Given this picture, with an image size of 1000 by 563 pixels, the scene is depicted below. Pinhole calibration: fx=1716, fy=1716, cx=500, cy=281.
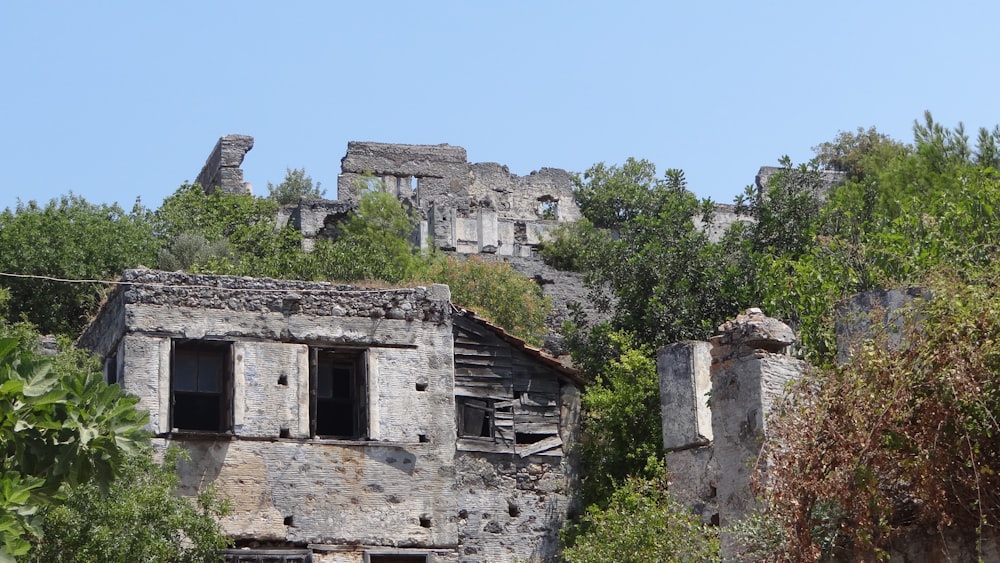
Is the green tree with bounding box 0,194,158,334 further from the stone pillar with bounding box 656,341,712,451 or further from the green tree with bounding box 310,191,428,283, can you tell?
the stone pillar with bounding box 656,341,712,451

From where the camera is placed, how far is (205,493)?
18.0 meters

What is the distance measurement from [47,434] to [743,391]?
4783 millimetres

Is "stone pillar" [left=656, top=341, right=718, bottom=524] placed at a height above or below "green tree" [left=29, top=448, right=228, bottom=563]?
above

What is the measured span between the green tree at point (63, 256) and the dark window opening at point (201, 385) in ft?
25.7

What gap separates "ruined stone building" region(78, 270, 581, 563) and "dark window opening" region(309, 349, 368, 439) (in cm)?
2

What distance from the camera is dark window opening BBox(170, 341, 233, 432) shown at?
19484 mm

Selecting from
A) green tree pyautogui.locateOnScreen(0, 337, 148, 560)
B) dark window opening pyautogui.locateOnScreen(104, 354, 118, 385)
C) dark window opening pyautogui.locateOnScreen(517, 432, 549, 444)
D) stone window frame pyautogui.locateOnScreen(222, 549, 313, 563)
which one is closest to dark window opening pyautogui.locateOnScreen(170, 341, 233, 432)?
dark window opening pyautogui.locateOnScreen(104, 354, 118, 385)

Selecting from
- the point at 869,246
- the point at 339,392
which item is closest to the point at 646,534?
the point at 339,392

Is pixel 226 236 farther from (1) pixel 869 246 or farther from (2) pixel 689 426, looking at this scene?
(2) pixel 689 426

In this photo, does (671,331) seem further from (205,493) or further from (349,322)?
(205,493)

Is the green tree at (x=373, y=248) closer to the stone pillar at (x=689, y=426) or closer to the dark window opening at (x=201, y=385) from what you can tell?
the dark window opening at (x=201, y=385)

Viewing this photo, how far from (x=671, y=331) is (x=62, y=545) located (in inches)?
485

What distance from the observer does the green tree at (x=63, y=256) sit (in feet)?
90.6

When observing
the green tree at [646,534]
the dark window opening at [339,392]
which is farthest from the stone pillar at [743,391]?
the dark window opening at [339,392]
